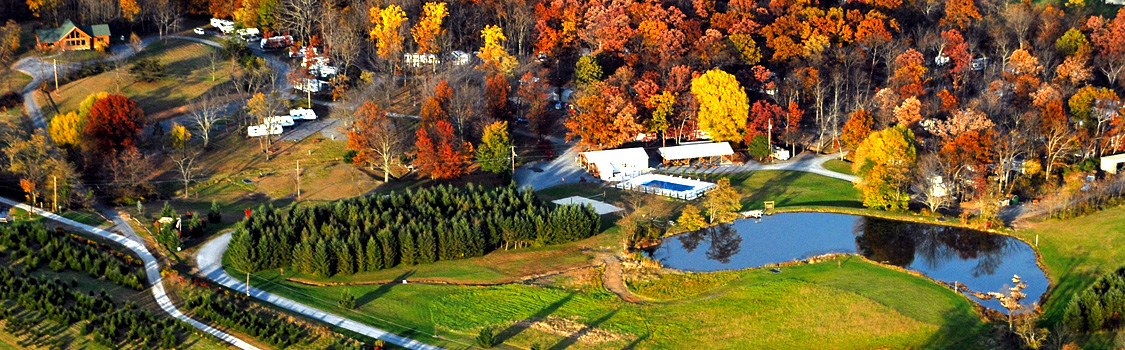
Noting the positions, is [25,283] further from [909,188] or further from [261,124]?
[909,188]

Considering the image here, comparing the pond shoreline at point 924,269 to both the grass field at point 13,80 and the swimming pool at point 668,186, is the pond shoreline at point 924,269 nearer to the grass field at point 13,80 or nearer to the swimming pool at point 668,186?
the swimming pool at point 668,186

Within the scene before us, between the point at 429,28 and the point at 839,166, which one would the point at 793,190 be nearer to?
the point at 839,166

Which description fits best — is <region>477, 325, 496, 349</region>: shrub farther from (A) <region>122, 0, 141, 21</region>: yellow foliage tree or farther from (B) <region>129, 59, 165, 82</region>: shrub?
(A) <region>122, 0, 141, 21</region>: yellow foliage tree

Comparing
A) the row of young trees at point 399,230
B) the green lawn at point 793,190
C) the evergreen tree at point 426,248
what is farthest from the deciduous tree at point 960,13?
the evergreen tree at point 426,248

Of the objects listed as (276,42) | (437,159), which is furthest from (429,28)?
(437,159)

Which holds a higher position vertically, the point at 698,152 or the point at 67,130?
the point at 67,130

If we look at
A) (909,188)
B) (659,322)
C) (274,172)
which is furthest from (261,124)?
(909,188)
